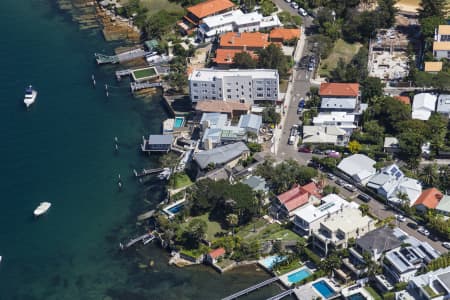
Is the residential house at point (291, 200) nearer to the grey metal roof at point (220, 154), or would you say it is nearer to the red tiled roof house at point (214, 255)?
the red tiled roof house at point (214, 255)

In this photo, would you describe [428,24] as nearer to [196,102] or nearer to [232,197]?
[196,102]

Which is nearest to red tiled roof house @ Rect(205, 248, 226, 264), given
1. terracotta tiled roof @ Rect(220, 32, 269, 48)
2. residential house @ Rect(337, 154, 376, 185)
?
residential house @ Rect(337, 154, 376, 185)

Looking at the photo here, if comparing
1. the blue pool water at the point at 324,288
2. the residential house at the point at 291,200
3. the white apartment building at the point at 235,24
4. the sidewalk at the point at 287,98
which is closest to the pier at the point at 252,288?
the blue pool water at the point at 324,288

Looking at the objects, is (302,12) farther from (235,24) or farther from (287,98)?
(287,98)

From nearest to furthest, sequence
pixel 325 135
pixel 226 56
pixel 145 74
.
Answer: pixel 325 135
pixel 226 56
pixel 145 74

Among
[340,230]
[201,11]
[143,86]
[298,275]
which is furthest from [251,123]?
[201,11]

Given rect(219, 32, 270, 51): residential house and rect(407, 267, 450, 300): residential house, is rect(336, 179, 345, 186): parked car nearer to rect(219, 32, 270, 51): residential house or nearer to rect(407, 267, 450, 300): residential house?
rect(407, 267, 450, 300): residential house
